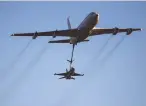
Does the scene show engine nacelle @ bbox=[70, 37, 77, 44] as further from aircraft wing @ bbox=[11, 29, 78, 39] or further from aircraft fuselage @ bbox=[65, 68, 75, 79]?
aircraft fuselage @ bbox=[65, 68, 75, 79]

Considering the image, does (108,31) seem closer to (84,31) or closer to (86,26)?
(84,31)

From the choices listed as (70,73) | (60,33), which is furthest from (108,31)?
(70,73)

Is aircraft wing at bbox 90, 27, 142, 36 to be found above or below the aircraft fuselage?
above

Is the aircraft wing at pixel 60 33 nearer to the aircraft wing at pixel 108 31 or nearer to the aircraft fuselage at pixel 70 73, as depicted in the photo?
the aircraft wing at pixel 108 31

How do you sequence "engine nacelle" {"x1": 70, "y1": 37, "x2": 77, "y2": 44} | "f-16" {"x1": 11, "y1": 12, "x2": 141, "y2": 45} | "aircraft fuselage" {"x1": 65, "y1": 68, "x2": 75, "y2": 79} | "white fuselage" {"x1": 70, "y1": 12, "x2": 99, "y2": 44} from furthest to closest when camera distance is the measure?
"aircraft fuselage" {"x1": 65, "y1": 68, "x2": 75, "y2": 79}, "engine nacelle" {"x1": 70, "y1": 37, "x2": 77, "y2": 44}, "f-16" {"x1": 11, "y1": 12, "x2": 141, "y2": 45}, "white fuselage" {"x1": 70, "y1": 12, "x2": 99, "y2": 44}

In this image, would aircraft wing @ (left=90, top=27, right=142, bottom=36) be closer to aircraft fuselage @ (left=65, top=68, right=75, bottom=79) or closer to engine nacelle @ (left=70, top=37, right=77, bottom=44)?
engine nacelle @ (left=70, top=37, right=77, bottom=44)

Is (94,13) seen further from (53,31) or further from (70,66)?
(70,66)

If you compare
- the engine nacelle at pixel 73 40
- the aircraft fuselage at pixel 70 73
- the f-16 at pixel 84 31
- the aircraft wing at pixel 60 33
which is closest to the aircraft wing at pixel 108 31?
the f-16 at pixel 84 31

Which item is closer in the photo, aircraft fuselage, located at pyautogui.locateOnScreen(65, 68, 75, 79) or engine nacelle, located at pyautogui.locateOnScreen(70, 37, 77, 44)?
engine nacelle, located at pyautogui.locateOnScreen(70, 37, 77, 44)

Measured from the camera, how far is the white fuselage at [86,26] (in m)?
108

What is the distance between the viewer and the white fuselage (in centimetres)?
10847

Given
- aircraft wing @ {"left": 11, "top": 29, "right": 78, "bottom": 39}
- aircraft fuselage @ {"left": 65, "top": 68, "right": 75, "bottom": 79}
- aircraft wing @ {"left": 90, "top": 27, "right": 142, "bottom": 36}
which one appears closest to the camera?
aircraft wing @ {"left": 11, "top": 29, "right": 78, "bottom": 39}

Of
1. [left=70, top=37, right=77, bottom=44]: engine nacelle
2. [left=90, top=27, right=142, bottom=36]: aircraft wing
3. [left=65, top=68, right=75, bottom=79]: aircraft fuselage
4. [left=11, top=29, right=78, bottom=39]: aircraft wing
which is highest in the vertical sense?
[left=90, top=27, right=142, bottom=36]: aircraft wing

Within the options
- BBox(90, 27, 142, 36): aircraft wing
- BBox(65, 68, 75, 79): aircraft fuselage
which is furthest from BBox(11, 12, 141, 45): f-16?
BBox(65, 68, 75, 79): aircraft fuselage
